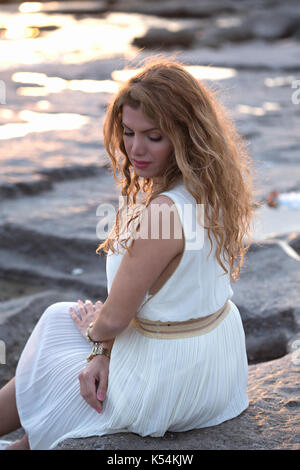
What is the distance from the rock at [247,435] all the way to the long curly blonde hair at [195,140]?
508 mm

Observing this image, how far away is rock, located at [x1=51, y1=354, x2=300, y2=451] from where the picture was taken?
1.79 m

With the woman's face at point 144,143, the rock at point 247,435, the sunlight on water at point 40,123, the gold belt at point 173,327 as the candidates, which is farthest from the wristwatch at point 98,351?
the sunlight on water at point 40,123

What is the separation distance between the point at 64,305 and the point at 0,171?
10.2 feet

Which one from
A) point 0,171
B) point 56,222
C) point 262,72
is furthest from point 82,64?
point 56,222

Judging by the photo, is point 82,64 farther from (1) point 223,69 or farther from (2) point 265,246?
(2) point 265,246

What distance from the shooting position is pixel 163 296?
69.7 inches

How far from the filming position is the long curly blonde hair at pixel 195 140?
1691 millimetres

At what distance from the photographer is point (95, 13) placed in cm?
2419

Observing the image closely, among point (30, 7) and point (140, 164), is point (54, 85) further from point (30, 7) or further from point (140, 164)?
point (30, 7)

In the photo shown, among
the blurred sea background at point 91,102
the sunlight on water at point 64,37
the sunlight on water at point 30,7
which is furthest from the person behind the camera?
the sunlight on water at point 30,7

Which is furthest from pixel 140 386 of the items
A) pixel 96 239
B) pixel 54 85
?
pixel 54 85

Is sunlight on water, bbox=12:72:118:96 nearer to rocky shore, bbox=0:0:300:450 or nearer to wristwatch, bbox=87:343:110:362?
rocky shore, bbox=0:0:300:450

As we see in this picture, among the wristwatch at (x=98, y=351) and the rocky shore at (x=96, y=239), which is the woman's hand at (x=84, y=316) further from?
the rocky shore at (x=96, y=239)

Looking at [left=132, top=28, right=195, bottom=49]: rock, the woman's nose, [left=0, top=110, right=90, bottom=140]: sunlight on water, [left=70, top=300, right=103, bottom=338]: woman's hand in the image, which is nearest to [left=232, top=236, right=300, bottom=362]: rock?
[left=70, top=300, right=103, bottom=338]: woman's hand
